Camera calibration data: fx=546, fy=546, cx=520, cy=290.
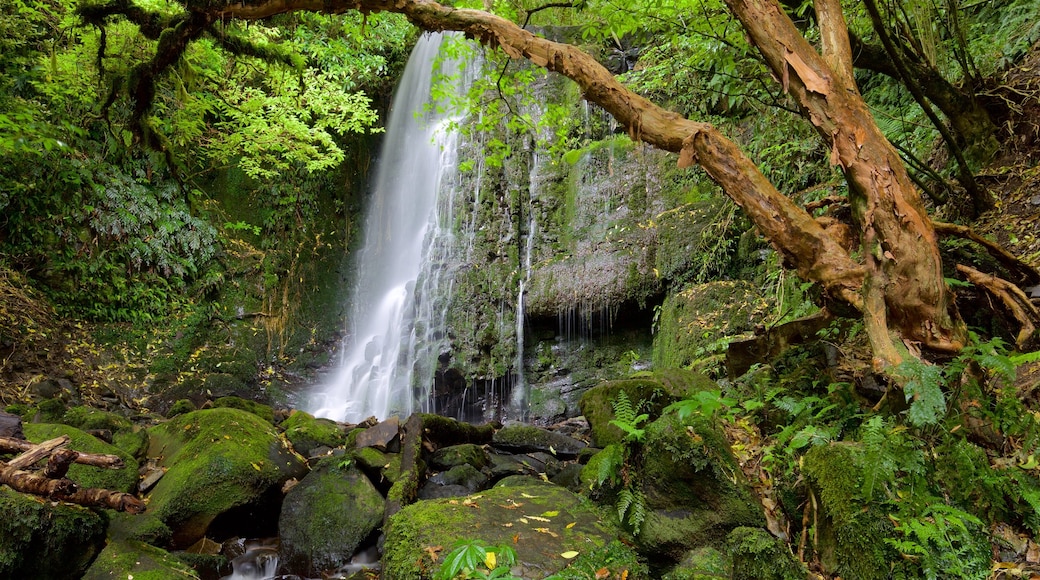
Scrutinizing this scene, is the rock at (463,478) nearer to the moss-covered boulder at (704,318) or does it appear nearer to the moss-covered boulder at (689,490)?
the moss-covered boulder at (689,490)

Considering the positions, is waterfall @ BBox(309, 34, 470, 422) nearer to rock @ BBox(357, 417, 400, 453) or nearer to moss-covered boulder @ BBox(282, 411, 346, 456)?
moss-covered boulder @ BBox(282, 411, 346, 456)

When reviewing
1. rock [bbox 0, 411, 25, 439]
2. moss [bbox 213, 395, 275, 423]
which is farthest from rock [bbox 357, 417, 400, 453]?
rock [bbox 0, 411, 25, 439]

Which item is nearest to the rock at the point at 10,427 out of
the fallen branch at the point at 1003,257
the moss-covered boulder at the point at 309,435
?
the moss-covered boulder at the point at 309,435

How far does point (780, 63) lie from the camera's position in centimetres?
342

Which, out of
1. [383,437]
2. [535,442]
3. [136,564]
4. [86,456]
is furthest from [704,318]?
[86,456]

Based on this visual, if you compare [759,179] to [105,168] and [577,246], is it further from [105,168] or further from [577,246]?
[105,168]

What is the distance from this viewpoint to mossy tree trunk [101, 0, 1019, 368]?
122 inches

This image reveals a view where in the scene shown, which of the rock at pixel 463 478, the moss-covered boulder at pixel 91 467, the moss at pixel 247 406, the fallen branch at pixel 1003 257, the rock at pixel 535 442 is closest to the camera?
the fallen branch at pixel 1003 257

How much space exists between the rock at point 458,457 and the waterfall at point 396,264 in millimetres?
5089

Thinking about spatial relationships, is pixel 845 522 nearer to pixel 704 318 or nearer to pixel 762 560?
pixel 762 560

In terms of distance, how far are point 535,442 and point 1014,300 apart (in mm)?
4536

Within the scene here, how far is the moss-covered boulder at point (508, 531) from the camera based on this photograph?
2.70m

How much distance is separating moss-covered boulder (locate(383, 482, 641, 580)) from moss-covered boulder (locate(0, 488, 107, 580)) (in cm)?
197

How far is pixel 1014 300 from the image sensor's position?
11.0ft
